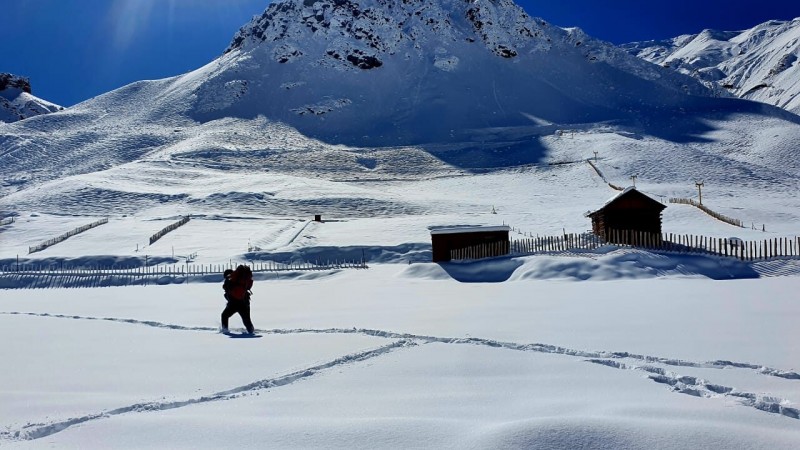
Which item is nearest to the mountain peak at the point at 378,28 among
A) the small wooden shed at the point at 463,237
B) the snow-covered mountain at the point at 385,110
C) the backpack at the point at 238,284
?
the snow-covered mountain at the point at 385,110

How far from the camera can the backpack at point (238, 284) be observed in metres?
12.3

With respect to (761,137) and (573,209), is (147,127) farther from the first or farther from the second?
(761,137)

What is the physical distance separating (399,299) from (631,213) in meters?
16.6

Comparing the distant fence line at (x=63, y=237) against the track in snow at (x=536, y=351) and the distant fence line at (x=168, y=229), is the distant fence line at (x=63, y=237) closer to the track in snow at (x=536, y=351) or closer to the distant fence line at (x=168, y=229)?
the distant fence line at (x=168, y=229)

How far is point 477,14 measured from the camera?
173 metres

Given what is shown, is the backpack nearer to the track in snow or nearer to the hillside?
the track in snow

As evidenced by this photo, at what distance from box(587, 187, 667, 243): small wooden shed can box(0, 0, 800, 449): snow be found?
272 inches

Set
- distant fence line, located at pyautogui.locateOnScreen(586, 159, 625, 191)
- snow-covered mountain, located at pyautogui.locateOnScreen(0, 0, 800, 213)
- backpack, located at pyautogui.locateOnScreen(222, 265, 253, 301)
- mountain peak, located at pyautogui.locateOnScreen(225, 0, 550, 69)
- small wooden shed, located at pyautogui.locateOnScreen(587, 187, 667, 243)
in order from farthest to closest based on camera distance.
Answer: mountain peak, located at pyautogui.locateOnScreen(225, 0, 550, 69) → snow-covered mountain, located at pyautogui.locateOnScreen(0, 0, 800, 213) → distant fence line, located at pyautogui.locateOnScreen(586, 159, 625, 191) → small wooden shed, located at pyautogui.locateOnScreen(587, 187, 667, 243) → backpack, located at pyautogui.locateOnScreen(222, 265, 253, 301)

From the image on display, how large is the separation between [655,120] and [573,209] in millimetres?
71324

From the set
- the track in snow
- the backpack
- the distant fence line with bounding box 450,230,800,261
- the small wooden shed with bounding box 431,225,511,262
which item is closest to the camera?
the track in snow

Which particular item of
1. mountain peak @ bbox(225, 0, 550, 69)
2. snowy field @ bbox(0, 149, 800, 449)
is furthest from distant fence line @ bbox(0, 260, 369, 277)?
mountain peak @ bbox(225, 0, 550, 69)

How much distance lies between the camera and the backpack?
1229cm

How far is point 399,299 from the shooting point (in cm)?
1697

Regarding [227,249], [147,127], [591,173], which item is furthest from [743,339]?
[147,127]
